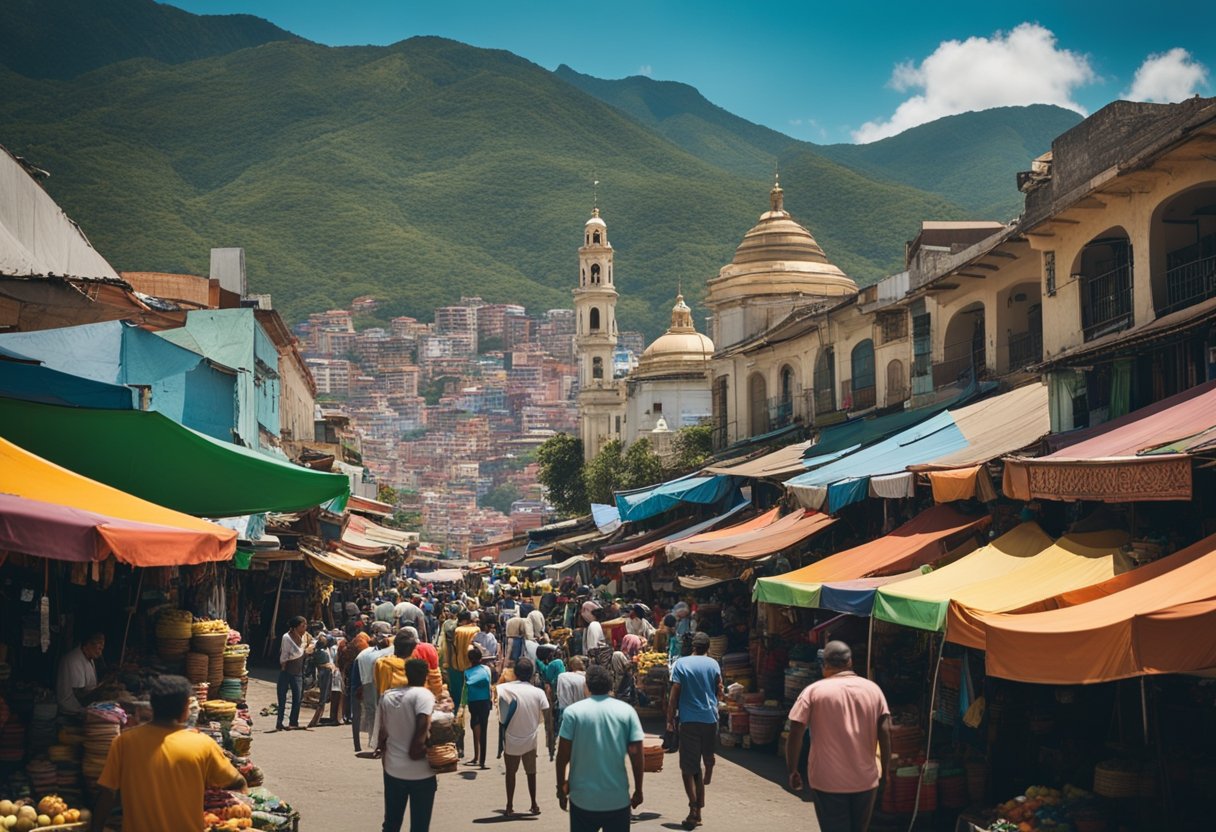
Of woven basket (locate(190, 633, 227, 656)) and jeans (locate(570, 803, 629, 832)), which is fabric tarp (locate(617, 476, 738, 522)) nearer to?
woven basket (locate(190, 633, 227, 656))

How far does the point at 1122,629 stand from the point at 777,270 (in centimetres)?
3668

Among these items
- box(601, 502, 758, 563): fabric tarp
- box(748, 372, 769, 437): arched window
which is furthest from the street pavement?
box(748, 372, 769, 437): arched window

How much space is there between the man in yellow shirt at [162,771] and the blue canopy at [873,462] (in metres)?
10.6

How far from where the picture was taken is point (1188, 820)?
964 cm

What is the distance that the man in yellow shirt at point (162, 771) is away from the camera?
277 inches

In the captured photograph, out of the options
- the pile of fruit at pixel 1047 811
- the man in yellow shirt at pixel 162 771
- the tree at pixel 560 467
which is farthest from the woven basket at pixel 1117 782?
the tree at pixel 560 467

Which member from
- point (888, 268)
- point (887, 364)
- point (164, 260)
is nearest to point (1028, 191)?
point (887, 364)

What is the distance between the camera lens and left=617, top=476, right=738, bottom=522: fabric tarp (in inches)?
1032

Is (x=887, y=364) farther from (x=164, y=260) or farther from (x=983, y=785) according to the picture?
(x=164, y=260)

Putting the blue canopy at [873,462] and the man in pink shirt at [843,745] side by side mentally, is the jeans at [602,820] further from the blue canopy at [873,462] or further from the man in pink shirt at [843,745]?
the blue canopy at [873,462]

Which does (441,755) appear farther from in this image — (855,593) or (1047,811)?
(855,593)

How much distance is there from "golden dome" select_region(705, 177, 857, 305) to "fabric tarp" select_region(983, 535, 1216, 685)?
111 feet

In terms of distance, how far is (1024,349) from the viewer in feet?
74.5

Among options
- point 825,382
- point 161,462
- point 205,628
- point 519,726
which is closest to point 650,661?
point 519,726
